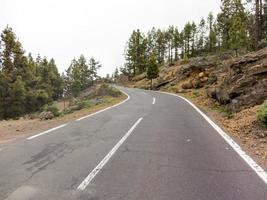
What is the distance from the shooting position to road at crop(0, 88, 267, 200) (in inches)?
226

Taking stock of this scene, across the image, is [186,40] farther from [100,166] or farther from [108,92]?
[100,166]

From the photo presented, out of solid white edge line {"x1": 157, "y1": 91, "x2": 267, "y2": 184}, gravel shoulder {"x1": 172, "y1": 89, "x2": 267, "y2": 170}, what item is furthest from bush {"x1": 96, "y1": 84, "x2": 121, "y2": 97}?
solid white edge line {"x1": 157, "y1": 91, "x2": 267, "y2": 184}

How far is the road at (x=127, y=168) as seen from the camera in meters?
5.73

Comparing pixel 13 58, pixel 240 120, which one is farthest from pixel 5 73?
pixel 240 120

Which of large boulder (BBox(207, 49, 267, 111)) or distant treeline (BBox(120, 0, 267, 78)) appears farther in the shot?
distant treeline (BBox(120, 0, 267, 78))

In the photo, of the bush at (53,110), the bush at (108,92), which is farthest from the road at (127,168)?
the bush at (108,92)

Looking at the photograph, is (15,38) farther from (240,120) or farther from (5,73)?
(240,120)

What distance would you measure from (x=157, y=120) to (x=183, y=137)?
4513 mm

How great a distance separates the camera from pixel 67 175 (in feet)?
22.0

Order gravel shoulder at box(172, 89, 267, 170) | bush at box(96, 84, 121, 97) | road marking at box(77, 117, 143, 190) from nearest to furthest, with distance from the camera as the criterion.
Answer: road marking at box(77, 117, 143, 190) → gravel shoulder at box(172, 89, 267, 170) → bush at box(96, 84, 121, 97)

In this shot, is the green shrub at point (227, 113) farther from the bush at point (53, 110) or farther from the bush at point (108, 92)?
the bush at point (108, 92)

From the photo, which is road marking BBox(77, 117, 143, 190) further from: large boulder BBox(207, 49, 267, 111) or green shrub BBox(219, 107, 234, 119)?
large boulder BBox(207, 49, 267, 111)

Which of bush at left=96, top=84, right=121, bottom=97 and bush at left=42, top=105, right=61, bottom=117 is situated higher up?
bush at left=96, top=84, right=121, bottom=97

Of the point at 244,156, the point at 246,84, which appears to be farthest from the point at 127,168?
the point at 246,84
